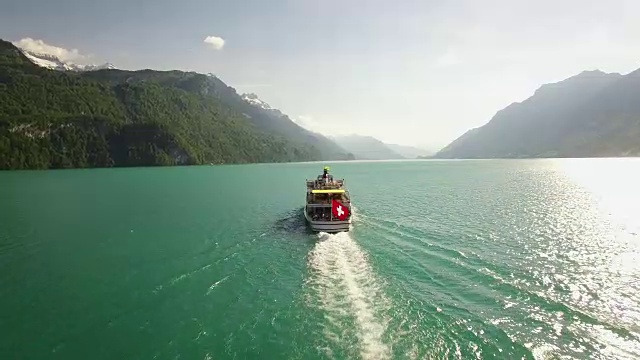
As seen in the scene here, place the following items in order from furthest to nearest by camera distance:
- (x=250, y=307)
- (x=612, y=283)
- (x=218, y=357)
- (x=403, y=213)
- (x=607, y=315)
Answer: (x=403, y=213), (x=612, y=283), (x=250, y=307), (x=607, y=315), (x=218, y=357)

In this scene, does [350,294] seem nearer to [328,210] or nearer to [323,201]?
[328,210]

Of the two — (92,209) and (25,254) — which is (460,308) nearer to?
(25,254)

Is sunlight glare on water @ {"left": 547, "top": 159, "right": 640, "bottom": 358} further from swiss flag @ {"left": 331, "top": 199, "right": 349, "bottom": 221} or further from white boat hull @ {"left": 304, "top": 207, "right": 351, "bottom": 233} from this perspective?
swiss flag @ {"left": 331, "top": 199, "right": 349, "bottom": 221}

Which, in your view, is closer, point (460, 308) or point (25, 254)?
point (460, 308)

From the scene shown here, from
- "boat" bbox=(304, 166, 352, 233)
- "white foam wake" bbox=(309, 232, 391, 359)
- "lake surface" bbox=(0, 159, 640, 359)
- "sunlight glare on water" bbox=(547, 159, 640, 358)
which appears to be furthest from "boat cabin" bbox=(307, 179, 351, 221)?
"sunlight glare on water" bbox=(547, 159, 640, 358)

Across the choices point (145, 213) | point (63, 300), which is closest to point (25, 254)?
point (63, 300)

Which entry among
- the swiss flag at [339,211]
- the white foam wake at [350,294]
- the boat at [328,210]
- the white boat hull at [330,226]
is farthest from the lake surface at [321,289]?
the swiss flag at [339,211]
